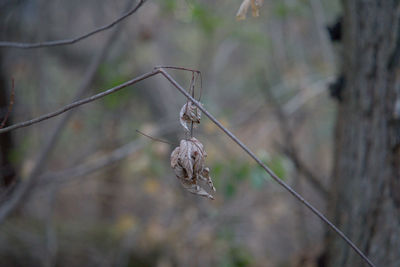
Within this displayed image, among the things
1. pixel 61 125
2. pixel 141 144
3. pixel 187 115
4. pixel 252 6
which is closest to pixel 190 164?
pixel 187 115

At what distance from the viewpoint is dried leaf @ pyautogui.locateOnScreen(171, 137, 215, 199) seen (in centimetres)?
98

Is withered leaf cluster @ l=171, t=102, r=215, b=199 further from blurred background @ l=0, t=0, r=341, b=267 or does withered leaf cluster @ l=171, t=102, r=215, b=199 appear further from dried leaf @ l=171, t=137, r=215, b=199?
blurred background @ l=0, t=0, r=341, b=267

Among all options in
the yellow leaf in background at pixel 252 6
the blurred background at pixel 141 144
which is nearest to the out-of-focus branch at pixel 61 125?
the blurred background at pixel 141 144

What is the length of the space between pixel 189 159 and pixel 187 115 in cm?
12

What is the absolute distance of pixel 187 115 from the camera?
990mm

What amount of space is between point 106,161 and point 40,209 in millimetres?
3877

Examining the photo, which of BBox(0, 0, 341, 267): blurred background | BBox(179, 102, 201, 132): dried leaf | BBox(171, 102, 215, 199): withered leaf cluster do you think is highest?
BBox(179, 102, 201, 132): dried leaf

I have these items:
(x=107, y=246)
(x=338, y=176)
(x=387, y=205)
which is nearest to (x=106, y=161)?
(x=107, y=246)

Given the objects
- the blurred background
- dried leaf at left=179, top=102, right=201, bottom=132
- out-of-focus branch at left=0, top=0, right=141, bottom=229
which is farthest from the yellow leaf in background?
out-of-focus branch at left=0, top=0, right=141, bottom=229

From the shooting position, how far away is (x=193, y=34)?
6.94 meters

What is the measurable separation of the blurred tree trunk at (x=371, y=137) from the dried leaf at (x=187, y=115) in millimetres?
956

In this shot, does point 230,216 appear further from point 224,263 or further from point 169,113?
point 169,113

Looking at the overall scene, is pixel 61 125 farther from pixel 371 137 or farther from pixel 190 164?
pixel 371 137

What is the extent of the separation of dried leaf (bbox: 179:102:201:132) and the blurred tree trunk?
3.14 feet
